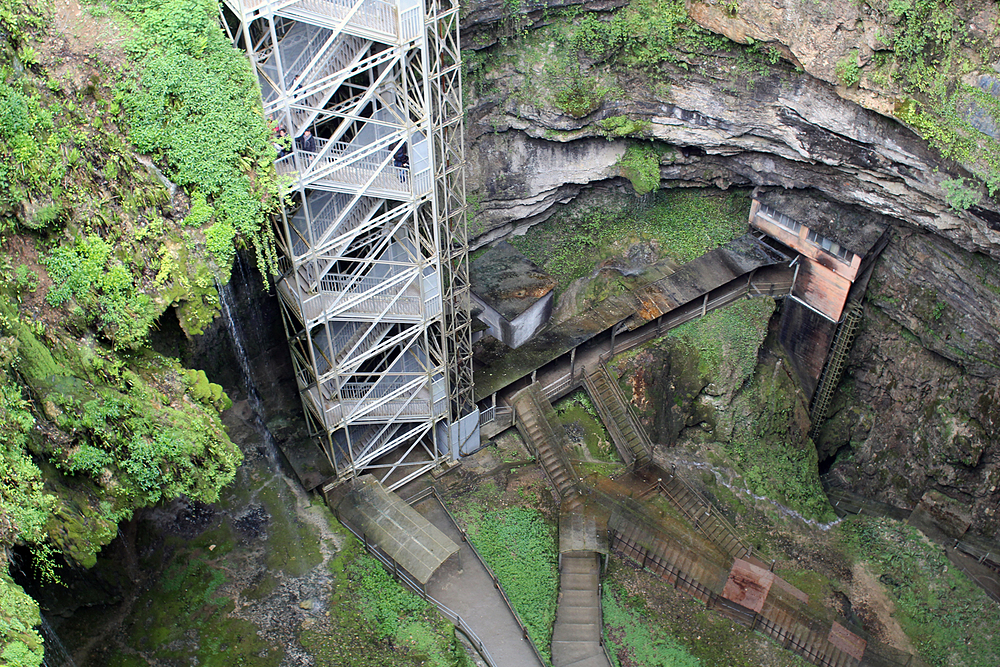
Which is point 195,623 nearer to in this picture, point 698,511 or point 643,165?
point 698,511

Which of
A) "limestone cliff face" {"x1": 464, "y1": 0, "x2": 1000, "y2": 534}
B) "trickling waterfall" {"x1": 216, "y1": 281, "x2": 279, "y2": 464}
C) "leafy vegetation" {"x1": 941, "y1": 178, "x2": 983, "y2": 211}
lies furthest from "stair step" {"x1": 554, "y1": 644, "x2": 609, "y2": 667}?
"leafy vegetation" {"x1": 941, "y1": 178, "x2": 983, "y2": 211}

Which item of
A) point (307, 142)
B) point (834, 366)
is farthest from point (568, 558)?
point (834, 366)

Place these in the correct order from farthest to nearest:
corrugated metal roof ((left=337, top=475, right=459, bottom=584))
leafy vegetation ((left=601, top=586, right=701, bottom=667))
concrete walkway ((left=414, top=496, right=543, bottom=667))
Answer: leafy vegetation ((left=601, top=586, right=701, bottom=667))
corrugated metal roof ((left=337, top=475, right=459, bottom=584))
concrete walkway ((left=414, top=496, right=543, bottom=667))

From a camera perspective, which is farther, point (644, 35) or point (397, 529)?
point (644, 35)

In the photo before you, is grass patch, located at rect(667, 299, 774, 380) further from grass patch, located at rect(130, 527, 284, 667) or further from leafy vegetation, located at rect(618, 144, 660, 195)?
grass patch, located at rect(130, 527, 284, 667)

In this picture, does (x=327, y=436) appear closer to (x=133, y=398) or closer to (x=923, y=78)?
(x=133, y=398)

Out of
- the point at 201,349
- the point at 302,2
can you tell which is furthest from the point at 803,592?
the point at 302,2

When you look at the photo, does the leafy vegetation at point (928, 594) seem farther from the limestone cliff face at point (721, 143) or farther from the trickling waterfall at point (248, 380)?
the trickling waterfall at point (248, 380)
